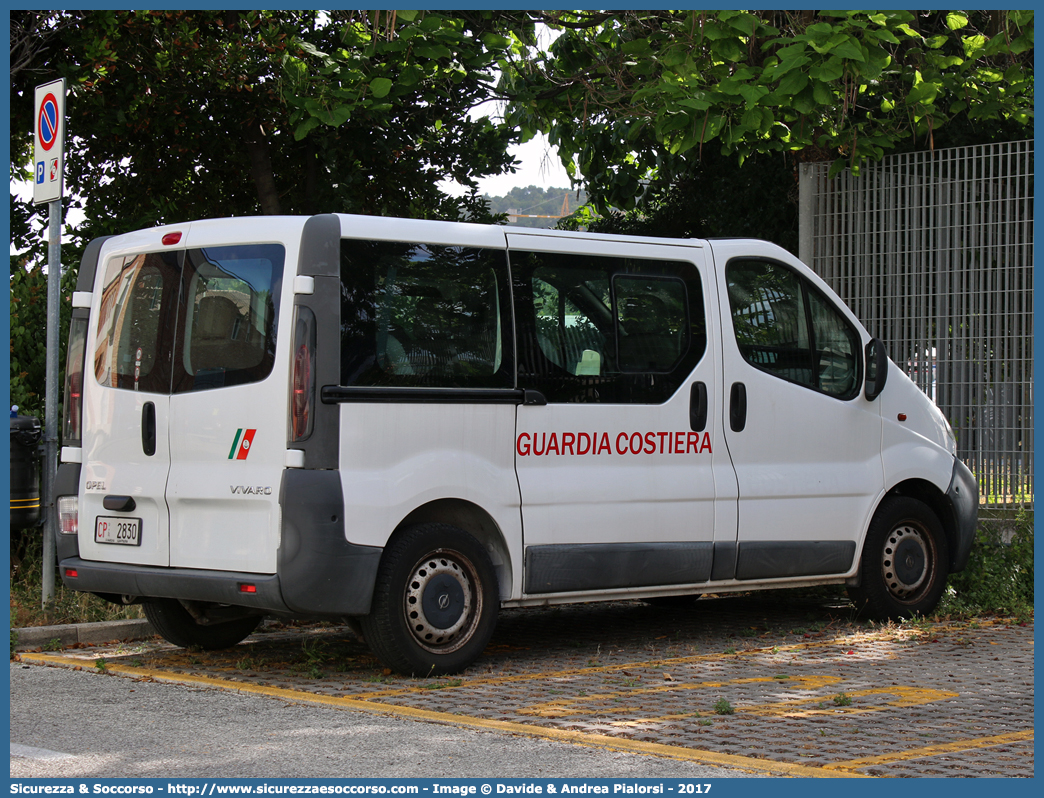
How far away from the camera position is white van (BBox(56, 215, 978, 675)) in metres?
6.71

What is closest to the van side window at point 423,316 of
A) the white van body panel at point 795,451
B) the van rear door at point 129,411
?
the van rear door at point 129,411

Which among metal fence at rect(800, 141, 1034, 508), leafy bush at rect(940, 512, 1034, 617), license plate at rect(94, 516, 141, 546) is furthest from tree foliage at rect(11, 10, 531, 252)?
leafy bush at rect(940, 512, 1034, 617)

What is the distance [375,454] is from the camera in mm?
6812

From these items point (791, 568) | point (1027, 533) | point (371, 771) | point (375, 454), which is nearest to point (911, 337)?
point (1027, 533)

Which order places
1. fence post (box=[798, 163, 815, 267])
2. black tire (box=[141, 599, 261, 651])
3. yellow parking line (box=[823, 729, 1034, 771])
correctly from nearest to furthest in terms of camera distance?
yellow parking line (box=[823, 729, 1034, 771]), black tire (box=[141, 599, 261, 651]), fence post (box=[798, 163, 815, 267])

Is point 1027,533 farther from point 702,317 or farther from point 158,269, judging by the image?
point 158,269

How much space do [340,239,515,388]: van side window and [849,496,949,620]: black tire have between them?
2.94m

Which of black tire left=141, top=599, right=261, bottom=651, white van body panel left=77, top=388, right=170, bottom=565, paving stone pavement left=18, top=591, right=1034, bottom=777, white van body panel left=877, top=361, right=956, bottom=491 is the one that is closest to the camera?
paving stone pavement left=18, top=591, right=1034, bottom=777

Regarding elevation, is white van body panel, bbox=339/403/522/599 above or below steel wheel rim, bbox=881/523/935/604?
above

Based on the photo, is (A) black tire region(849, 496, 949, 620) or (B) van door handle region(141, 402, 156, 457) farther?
(A) black tire region(849, 496, 949, 620)

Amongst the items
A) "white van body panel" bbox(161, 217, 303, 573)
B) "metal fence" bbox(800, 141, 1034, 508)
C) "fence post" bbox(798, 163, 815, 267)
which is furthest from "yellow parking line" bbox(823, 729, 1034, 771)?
"fence post" bbox(798, 163, 815, 267)

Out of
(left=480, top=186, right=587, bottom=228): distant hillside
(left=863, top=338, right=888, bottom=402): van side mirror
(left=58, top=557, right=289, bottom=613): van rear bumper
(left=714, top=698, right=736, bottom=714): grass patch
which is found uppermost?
(left=480, top=186, right=587, bottom=228): distant hillside

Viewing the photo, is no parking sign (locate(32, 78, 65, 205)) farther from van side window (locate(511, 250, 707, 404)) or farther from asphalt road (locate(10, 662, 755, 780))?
asphalt road (locate(10, 662, 755, 780))

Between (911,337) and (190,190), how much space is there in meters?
7.82
